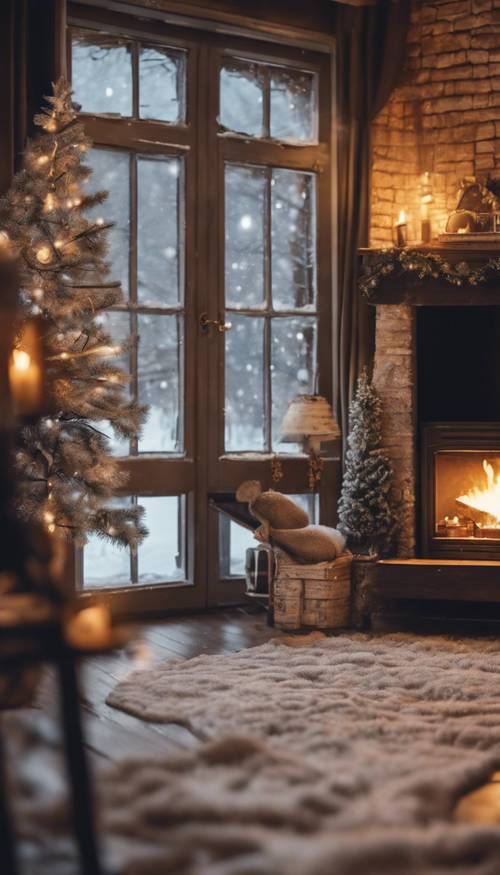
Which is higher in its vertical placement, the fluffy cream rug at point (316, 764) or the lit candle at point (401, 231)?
the lit candle at point (401, 231)

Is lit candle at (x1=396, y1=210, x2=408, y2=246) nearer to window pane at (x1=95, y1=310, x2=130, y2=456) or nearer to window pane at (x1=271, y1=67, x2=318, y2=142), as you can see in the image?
window pane at (x1=271, y1=67, x2=318, y2=142)

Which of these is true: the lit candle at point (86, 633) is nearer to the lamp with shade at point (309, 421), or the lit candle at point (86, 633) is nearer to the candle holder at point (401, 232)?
the lamp with shade at point (309, 421)

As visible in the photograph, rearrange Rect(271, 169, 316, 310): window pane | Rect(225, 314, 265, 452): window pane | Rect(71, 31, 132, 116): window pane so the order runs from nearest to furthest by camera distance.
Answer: Rect(71, 31, 132, 116): window pane
Rect(225, 314, 265, 452): window pane
Rect(271, 169, 316, 310): window pane

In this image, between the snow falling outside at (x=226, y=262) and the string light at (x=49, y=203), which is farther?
the snow falling outside at (x=226, y=262)

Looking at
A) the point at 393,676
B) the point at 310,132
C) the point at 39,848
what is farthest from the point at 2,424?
the point at 310,132

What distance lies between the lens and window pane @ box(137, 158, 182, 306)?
16.7 ft

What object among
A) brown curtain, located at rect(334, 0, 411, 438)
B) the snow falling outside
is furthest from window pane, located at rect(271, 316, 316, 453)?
brown curtain, located at rect(334, 0, 411, 438)

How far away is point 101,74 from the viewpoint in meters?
4.96

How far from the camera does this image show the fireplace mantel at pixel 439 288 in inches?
195

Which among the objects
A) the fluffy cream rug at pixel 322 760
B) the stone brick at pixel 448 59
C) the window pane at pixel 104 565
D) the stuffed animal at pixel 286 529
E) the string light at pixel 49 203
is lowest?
the fluffy cream rug at pixel 322 760

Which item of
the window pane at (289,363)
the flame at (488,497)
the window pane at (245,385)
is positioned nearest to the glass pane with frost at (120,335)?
the window pane at (245,385)

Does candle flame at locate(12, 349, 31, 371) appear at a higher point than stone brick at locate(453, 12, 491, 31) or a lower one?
lower

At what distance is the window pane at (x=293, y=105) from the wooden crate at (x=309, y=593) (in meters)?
2.17

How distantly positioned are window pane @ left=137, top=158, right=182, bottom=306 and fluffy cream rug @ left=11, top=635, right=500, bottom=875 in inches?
70.6
